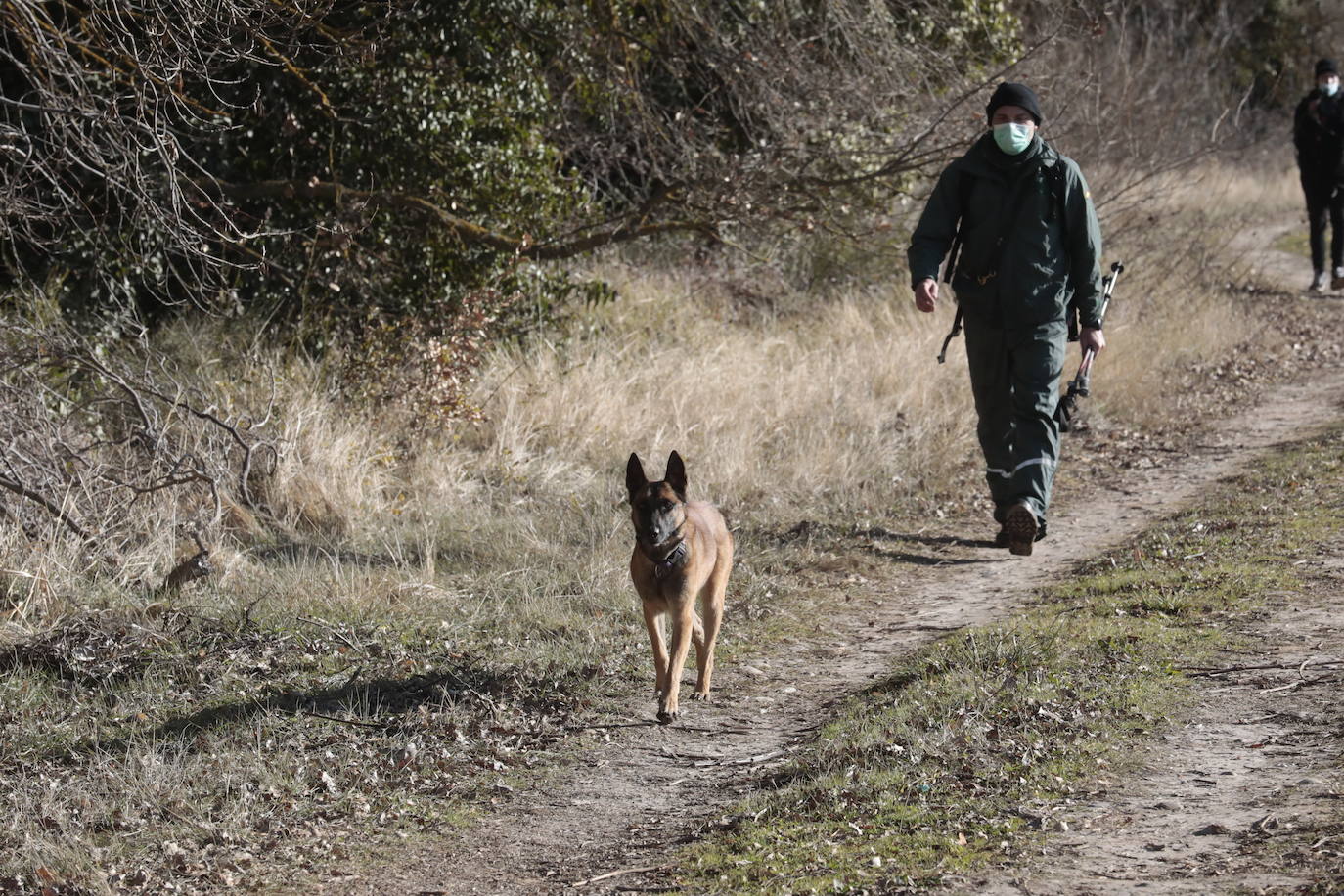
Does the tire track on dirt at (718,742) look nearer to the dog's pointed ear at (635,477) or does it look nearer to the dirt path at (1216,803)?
the dog's pointed ear at (635,477)

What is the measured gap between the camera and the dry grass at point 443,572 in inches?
191

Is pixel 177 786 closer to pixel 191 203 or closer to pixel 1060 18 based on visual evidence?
pixel 191 203

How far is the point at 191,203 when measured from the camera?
947cm

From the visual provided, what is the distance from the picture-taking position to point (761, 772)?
490 cm

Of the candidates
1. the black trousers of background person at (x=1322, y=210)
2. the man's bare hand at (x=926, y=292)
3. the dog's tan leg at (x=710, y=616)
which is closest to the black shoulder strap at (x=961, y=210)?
the man's bare hand at (x=926, y=292)

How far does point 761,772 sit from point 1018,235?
322cm

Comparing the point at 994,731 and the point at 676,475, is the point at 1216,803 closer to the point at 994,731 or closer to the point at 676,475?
the point at 994,731

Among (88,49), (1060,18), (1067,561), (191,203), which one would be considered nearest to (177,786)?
(88,49)

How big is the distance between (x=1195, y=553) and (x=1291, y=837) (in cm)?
353

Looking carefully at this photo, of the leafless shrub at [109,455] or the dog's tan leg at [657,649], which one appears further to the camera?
the leafless shrub at [109,455]

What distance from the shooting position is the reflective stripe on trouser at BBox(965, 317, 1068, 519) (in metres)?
6.90

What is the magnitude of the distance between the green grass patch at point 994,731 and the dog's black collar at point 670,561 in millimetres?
822

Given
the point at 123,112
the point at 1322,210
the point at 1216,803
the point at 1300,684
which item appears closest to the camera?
the point at 1216,803

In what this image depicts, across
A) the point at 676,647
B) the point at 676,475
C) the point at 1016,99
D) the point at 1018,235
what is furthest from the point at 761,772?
the point at 1016,99
